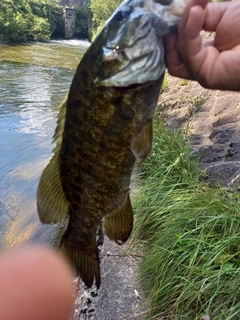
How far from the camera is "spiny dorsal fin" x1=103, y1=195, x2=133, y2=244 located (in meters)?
1.82

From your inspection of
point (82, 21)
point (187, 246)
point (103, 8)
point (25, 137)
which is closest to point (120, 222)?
point (187, 246)

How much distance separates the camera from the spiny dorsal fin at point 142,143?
153 cm

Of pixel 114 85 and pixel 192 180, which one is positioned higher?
pixel 114 85

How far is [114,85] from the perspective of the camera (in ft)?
4.70

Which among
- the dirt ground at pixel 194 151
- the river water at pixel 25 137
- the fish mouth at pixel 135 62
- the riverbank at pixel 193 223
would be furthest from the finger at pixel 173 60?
the river water at pixel 25 137

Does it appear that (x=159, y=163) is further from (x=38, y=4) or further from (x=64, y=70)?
(x=38, y=4)

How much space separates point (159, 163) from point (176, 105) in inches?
117

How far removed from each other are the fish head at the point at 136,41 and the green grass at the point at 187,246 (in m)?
1.79

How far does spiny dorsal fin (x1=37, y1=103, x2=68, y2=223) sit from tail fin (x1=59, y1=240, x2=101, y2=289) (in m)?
0.26

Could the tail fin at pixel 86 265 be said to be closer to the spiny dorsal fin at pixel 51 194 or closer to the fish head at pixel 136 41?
the spiny dorsal fin at pixel 51 194

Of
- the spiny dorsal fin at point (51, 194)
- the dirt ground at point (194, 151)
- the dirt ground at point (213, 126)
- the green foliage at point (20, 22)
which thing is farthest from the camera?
the green foliage at point (20, 22)

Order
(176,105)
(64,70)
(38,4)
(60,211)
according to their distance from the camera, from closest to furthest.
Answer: (60,211), (176,105), (64,70), (38,4)

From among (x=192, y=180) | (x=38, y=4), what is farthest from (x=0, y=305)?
(x=38, y=4)

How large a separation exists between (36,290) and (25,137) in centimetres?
589
